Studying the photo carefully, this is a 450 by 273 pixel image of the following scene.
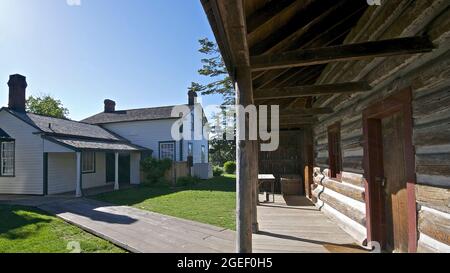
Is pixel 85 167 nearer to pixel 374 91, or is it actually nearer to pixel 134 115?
pixel 134 115

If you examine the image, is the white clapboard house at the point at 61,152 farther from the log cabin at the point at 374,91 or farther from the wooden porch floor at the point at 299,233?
the log cabin at the point at 374,91

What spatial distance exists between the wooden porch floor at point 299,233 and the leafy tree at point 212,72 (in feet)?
40.2

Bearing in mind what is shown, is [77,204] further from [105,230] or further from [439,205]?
[439,205]

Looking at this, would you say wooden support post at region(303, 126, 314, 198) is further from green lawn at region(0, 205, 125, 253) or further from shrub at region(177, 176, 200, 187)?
shrub at region(177, 176, 200, 187)

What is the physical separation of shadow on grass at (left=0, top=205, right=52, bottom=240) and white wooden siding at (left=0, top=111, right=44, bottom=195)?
351 centimetres

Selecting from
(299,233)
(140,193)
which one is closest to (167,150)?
(140,193)

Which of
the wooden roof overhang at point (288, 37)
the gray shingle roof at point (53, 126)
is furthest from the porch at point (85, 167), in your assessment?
the wooden roof overhang at point (288, 37)

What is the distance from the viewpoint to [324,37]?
443 cm

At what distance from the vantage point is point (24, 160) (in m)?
13.0

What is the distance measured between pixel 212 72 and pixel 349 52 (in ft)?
51.1

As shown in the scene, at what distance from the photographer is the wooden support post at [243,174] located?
9.69 feet

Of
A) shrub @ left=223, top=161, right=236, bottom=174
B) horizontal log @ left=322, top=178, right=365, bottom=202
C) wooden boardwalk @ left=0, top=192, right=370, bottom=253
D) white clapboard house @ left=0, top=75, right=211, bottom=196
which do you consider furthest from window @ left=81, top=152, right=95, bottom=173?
shrub @ left=223, top=161, right=236, bottom=174
